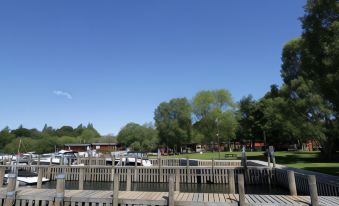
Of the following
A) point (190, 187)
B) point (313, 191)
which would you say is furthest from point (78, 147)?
point (313, 191)

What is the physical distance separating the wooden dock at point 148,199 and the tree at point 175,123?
62.2 m

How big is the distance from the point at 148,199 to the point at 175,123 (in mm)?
63354

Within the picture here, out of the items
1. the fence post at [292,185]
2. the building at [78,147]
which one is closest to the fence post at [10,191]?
the fence post at [292,185]

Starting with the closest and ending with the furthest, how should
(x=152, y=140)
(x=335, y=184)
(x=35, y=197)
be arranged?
(x=35, y=197), (x=335, y=184), (x=152, y=140)

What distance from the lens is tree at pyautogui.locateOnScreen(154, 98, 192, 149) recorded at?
245 ft

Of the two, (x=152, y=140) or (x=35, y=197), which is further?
(x=152, y=140)

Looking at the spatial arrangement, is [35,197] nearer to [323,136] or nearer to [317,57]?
[317,57]

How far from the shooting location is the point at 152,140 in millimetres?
89000

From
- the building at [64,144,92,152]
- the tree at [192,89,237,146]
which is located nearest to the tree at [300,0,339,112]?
the tree at [192,89,237,146]

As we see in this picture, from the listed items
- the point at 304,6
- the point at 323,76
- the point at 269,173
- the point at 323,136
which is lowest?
the point at 269,173

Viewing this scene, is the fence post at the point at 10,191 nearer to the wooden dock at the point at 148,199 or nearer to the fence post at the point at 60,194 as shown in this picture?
the wooden dock at the point at 148,199

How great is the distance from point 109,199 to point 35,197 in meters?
3.84

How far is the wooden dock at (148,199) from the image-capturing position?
425 inches

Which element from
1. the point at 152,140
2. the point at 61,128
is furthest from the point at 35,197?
the point at 61,128
